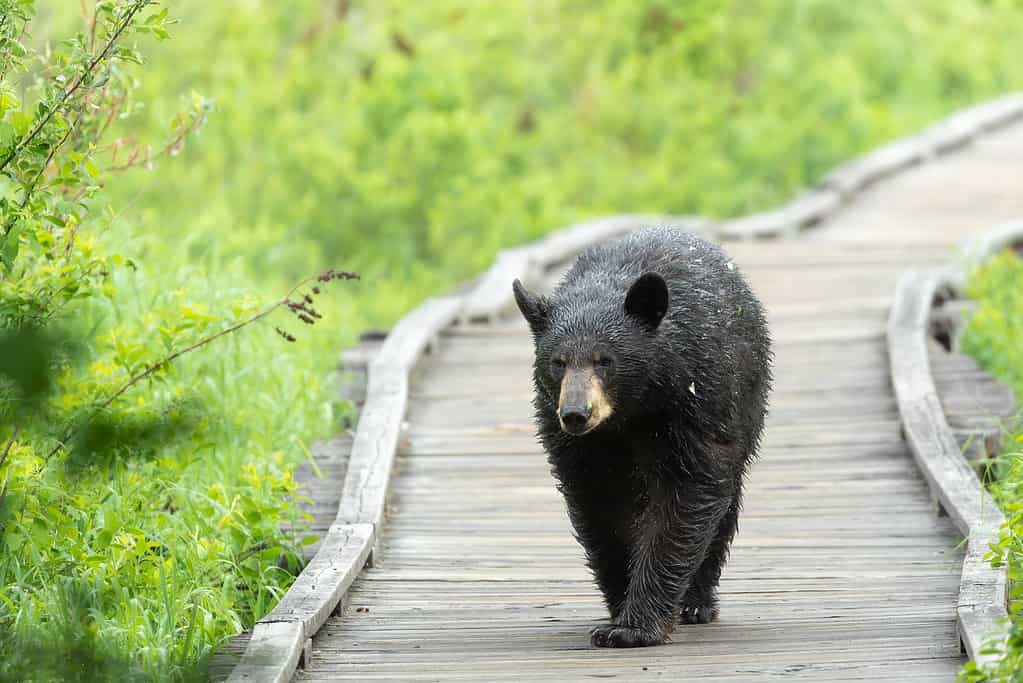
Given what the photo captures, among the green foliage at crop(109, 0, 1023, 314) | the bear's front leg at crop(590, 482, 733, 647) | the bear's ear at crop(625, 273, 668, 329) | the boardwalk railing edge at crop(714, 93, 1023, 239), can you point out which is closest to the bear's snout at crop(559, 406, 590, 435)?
the bear's ear at crop(625, 273, 668, 329)

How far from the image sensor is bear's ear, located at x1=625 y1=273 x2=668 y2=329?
4879 mm

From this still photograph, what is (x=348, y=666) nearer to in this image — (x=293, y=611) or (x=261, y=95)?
(x=293, y=611)

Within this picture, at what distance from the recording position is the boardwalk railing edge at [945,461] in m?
4.77

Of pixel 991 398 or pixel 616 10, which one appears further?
pixel 616 10

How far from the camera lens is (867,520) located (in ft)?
22.3

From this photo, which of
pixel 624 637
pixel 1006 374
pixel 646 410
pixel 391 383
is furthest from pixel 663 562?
pixel 1006 374

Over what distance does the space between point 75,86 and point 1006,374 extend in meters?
5.92

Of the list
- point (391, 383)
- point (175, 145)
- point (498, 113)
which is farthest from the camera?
point (498, 113)

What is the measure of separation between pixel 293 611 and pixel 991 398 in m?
4.24

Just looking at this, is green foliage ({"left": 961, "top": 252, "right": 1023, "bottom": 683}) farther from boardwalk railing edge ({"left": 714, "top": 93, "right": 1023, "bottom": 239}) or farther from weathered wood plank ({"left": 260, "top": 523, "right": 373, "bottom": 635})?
boardwalk railing edge ({"left": 714, "top": 93, "right": 1023, "bottom": 239})

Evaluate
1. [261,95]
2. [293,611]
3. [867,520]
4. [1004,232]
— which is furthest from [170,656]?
[261,95]

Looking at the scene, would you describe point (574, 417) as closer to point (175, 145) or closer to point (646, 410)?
point (646, 410)

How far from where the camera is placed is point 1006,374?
9125mm

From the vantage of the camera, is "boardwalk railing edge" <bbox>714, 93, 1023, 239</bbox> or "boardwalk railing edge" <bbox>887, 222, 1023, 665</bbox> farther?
"boardwalk railing edge" <bbox>714, 93, 1023, 239</bbox>
